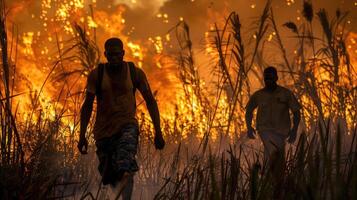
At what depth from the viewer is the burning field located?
181cm

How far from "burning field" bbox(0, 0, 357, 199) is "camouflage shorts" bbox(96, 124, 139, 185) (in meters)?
0.16

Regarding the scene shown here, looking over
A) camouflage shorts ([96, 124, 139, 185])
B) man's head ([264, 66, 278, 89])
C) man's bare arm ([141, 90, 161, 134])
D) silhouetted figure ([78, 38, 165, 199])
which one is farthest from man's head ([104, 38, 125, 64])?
man's head ([264, 66, 278, 89])

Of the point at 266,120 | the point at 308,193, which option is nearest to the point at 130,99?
the point at 266,120

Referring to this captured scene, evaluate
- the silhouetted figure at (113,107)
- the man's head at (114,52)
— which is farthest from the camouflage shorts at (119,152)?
the man's head at (114,52)

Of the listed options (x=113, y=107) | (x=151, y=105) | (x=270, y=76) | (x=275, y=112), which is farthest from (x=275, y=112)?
(x=113, y=107)

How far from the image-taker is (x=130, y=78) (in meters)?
4.84

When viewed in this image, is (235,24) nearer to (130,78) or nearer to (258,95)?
(130,78)

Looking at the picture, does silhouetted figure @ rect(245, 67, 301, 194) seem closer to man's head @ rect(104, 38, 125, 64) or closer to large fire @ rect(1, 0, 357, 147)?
large fire @ rect(1, 0, 357, 147)

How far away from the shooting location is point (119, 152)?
4.64 m

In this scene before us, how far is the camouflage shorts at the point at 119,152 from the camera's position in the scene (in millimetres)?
4574

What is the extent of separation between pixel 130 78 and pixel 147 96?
22 cm

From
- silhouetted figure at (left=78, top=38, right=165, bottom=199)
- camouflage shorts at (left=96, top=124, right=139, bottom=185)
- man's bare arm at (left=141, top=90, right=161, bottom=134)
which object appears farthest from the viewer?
man's bare arm at (left=141, top=90, right=161, bottom=134)

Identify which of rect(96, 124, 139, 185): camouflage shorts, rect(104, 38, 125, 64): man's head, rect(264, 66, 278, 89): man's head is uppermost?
rect(264, 66, 278, 89): man's head

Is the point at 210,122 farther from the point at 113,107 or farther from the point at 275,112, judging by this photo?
the point at 275,112
